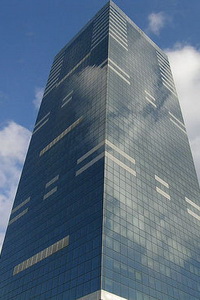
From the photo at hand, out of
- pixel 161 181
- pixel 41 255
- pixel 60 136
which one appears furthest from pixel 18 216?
pixel 161 181

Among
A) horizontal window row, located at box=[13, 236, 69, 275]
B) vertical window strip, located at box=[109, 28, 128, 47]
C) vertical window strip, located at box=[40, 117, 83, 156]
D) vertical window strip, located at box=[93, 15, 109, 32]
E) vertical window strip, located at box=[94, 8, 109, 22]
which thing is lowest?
horizontal window row, located at box=[13, 236, 69, 275]

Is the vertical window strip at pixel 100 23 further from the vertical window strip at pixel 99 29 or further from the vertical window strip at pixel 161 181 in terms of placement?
the vertical window strip at pixel 161 181

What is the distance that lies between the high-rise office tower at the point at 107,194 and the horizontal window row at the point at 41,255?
0.96 feet

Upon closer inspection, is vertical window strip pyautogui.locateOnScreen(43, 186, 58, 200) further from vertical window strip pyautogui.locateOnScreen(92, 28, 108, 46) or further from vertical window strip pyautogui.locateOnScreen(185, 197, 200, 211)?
vertical window strip pyautogui.locateOnScreen(92, 28, 108, 46)

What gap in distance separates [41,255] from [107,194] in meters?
21.6

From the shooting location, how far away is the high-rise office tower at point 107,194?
64.1 meters

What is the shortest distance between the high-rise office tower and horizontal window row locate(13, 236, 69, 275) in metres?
0.29

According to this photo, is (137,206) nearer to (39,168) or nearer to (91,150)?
(91,150)

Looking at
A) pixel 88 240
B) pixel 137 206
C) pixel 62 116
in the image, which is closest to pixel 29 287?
pixel 88 240

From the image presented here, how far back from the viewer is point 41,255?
75.7 m

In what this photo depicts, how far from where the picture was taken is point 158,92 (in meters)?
129

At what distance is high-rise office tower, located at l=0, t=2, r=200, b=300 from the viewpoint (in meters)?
64.1

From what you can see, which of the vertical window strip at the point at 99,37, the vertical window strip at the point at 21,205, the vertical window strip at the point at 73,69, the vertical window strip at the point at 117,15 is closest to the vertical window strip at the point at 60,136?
the vertical window strip at the point at 21,205

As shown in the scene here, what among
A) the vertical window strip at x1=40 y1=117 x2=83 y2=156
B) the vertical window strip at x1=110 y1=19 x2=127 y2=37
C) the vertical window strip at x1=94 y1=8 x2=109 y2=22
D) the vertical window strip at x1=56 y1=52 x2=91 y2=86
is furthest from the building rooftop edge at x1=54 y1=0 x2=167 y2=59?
the vertical window strip at x1=40 y1=117 x2=83 y2=156
